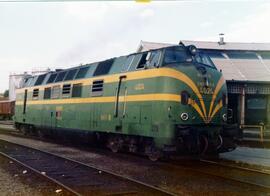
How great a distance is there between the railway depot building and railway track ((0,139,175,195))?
18.1m

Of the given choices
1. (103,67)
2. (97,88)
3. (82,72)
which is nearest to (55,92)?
(82,72)

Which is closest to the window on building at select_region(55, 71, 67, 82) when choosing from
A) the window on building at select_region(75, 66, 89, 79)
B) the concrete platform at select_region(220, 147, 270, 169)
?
the window on building at select_region(75, 66, 89, 79)

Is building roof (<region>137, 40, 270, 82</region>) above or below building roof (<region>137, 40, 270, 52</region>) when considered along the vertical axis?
below

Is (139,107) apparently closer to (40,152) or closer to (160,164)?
(160,164)

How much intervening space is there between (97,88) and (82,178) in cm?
597

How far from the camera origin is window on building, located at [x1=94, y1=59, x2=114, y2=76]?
1499cm

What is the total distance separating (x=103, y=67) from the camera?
15.4 meters

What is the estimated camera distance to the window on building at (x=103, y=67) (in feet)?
49.2

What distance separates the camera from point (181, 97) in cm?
1144

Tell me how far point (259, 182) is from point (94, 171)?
4305mm

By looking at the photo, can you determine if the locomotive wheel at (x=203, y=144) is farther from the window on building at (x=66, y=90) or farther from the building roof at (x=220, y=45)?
the building roof at (x=220, y=45)

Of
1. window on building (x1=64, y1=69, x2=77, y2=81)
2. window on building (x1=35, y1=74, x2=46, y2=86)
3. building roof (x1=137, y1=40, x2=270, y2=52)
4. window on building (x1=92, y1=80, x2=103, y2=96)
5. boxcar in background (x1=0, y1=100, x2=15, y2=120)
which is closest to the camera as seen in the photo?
window on building (x1=92, y1=80, x2=103, y2=96)

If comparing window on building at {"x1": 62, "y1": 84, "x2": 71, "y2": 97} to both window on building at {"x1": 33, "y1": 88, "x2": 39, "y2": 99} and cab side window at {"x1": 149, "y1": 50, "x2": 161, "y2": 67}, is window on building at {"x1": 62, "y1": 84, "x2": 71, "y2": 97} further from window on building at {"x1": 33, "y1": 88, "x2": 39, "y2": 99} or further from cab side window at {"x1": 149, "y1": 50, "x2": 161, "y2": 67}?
cab side window at {"x1": 149, "y1": 50, "x2": 161, "y2": 67}

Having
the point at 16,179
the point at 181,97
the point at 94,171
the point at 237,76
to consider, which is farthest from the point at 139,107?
the point at 237,76
